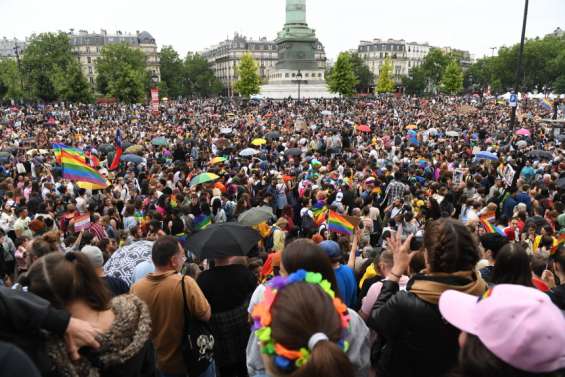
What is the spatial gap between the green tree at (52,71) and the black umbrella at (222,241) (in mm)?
59313

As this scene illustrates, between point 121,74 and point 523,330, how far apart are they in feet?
209

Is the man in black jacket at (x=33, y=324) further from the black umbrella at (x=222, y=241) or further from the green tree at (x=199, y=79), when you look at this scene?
the green tree at (x=199, y=79)

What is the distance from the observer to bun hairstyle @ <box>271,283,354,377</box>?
161 centimetres

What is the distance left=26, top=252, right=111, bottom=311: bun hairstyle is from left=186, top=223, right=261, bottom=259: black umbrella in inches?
63.2

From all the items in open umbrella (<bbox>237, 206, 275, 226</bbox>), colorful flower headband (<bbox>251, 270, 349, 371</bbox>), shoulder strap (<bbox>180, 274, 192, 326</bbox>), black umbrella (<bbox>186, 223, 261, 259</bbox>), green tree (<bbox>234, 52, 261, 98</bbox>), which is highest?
green tree (<bbox>234, 52, 261, 98</bbox>)

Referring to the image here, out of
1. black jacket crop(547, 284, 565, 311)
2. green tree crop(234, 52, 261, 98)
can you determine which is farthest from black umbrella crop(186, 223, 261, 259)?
green tree crop(234, 52, 261, 98)

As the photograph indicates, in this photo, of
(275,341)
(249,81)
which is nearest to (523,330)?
(275,341)

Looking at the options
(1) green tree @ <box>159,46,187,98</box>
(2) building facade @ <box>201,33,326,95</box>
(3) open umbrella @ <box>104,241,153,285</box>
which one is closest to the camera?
(3) open umbrella @ <box>104,241,153,285</box>

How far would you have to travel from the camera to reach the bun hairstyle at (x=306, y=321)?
1612 millimetres

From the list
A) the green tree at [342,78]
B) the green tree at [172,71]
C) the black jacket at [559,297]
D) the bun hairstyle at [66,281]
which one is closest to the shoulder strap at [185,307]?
the bun hairstyle at [66,281]

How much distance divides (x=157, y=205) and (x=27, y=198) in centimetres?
392

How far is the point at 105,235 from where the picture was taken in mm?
7348

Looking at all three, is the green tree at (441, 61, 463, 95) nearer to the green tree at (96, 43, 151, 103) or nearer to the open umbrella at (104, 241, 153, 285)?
the green tree at (96, 43, 151, 103)

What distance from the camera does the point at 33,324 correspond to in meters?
1.86
